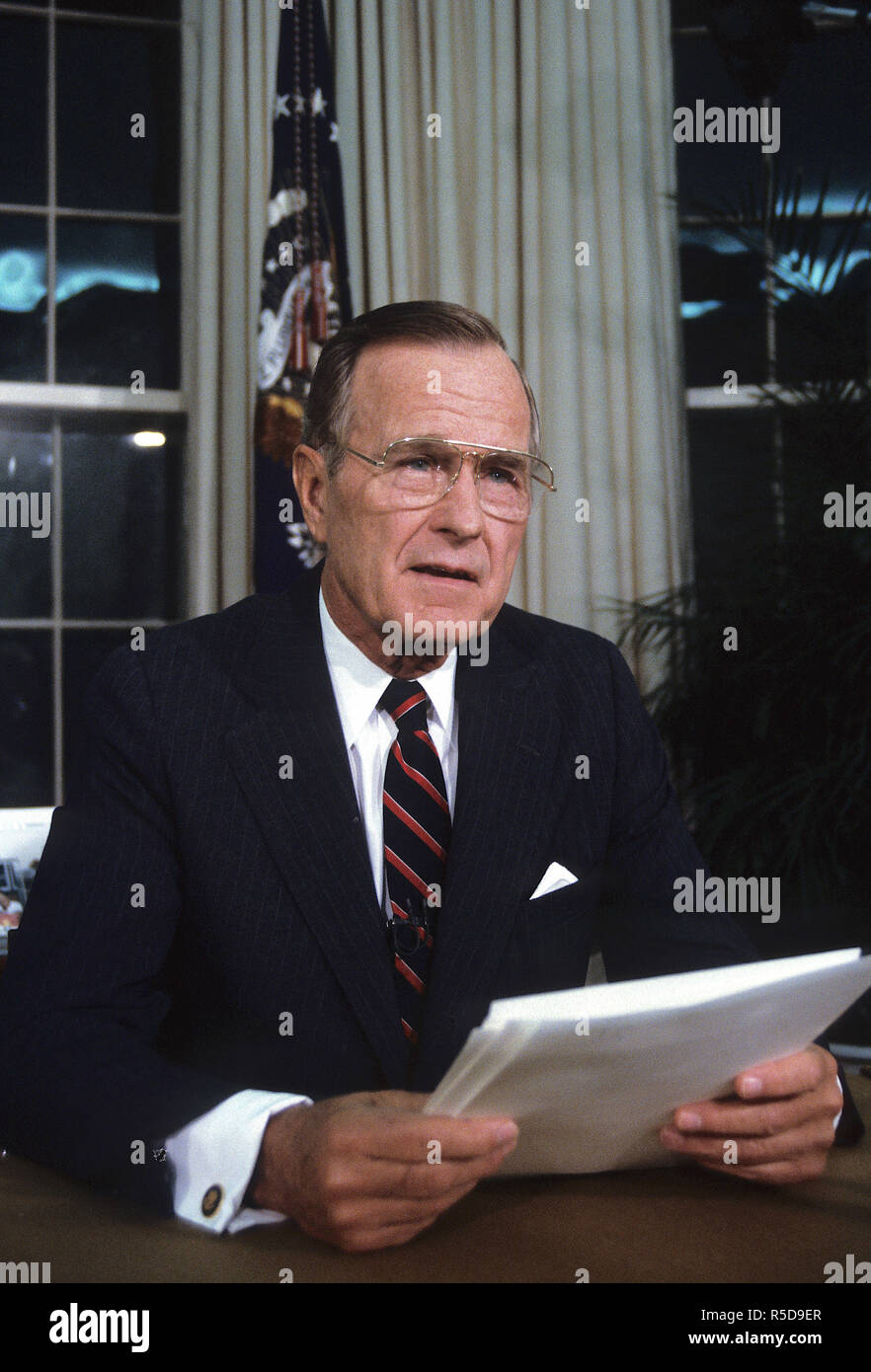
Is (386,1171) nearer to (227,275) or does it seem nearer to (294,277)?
(294,277)

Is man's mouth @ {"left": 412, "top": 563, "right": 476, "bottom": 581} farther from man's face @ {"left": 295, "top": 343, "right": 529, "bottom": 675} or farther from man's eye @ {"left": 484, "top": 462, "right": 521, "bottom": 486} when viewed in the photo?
man's eye @ {"left": 484, "top": 462, "right": 521, "bottom": 486}

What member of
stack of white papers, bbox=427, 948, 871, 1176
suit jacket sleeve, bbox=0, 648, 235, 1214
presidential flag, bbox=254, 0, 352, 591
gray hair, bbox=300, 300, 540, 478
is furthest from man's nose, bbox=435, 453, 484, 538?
presidential flag, bbox=254, 0, 352, 591

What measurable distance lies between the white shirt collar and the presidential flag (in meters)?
1.32

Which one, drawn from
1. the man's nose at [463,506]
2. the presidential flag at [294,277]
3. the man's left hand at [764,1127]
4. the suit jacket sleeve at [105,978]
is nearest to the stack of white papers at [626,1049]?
the man's left hand at [764,1127]

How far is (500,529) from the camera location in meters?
1.46

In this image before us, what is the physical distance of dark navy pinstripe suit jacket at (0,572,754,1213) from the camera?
1098 mm

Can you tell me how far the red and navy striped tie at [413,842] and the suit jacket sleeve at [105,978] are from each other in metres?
0.25

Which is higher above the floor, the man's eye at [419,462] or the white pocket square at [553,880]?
the man's eye at [419,462]

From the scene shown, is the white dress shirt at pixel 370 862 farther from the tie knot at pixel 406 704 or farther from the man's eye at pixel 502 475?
the man's eye at pixel 502 475

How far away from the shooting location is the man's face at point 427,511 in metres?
1.42

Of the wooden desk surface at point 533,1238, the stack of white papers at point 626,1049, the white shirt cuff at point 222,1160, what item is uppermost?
the stack of white papers at point 626,1049

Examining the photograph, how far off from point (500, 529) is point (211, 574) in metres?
1.75

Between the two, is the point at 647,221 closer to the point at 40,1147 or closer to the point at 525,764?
the point at 525,764
